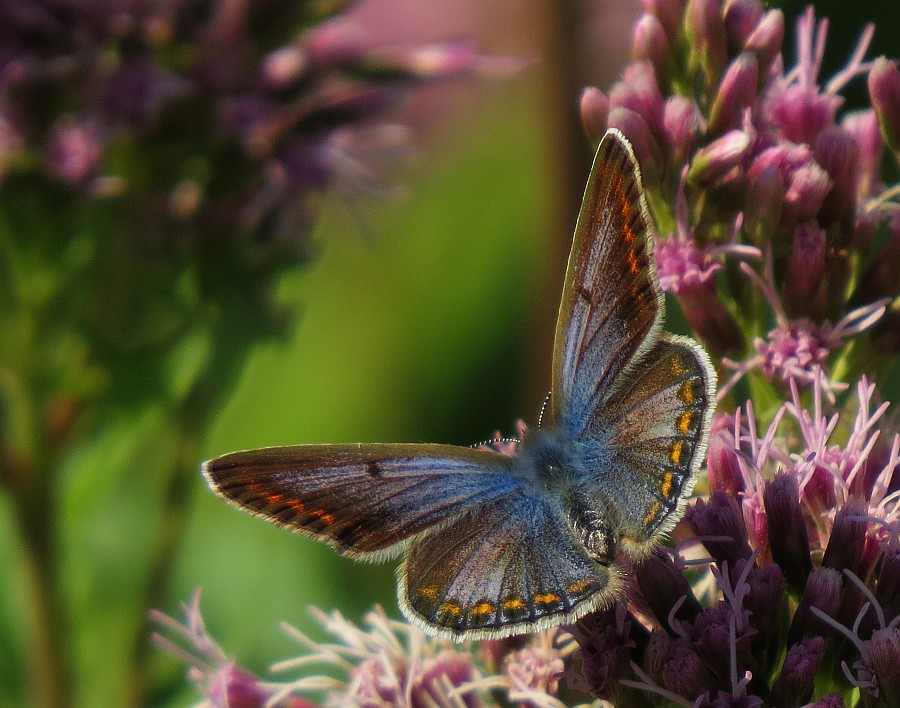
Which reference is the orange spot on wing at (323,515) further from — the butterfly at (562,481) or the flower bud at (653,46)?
the flower bud at (653,46)

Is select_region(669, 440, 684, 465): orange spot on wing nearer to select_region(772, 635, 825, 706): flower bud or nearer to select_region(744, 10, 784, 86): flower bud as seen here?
select_region(772, 635, 825, 706): flower bud

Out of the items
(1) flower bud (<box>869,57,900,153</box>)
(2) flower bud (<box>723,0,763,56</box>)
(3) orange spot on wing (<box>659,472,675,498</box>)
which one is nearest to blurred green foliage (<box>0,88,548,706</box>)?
(2) flower bud (<box>723,0,763,56</box>)

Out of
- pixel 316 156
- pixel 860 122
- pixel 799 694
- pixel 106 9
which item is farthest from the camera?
pixel 316 156

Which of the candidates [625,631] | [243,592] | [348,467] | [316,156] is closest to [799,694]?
[625,631]

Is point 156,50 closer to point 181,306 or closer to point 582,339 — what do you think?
point 181,306

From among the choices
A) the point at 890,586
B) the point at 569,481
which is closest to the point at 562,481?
the point at 569,481

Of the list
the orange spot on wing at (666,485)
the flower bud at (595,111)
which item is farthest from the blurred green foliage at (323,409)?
the orange spot on wing at (666,485)

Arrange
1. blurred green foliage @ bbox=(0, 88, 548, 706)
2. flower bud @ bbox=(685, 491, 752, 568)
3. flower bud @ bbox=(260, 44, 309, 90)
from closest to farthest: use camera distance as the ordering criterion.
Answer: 1. flower bud @ bbox=(685, 491, 752, 568)
2. flower bud @ bbox=(260, 44, 309, 90)
3. blurred green foliage @ bbox=(0, 88, 548, 706)
